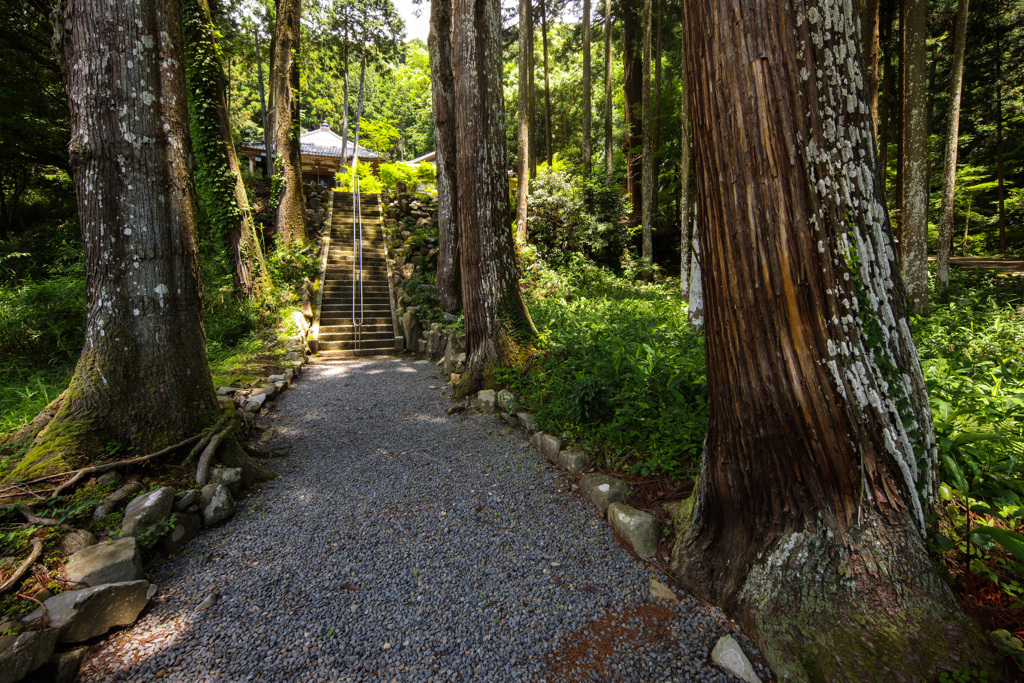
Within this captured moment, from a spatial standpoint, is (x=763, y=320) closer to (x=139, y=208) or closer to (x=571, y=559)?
(x=571, y=559)

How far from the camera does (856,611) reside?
157 cm

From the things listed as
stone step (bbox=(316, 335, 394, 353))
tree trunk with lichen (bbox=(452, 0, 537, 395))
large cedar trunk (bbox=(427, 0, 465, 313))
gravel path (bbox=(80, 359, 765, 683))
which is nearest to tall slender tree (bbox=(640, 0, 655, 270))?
large cedar trunk (bbox=(427, 0, 465, 313))

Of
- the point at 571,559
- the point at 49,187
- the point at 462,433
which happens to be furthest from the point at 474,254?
the point at 49,187

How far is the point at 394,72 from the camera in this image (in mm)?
24828

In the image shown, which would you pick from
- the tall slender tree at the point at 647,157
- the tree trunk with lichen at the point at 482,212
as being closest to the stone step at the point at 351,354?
the tree trunk with lichen at the point at 482,212

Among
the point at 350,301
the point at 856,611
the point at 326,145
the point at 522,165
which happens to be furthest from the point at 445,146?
Answer: the point at 326,145

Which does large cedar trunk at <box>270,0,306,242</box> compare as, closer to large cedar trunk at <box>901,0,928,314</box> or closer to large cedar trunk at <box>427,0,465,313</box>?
large cedar trunk at <box>427,0,465,313</box>

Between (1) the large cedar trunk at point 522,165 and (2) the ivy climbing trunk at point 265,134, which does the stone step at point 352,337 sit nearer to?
(1) the large cedar trunk at point 522,165

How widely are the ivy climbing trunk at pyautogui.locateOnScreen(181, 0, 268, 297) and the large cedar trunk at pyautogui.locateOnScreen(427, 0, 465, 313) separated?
12.4 feet

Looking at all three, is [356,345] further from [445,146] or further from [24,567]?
[24,567]

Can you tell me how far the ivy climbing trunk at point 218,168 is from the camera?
27.4 ft

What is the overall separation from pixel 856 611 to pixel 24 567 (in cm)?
337

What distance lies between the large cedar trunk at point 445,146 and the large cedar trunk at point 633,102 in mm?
7837

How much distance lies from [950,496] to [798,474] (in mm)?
643
